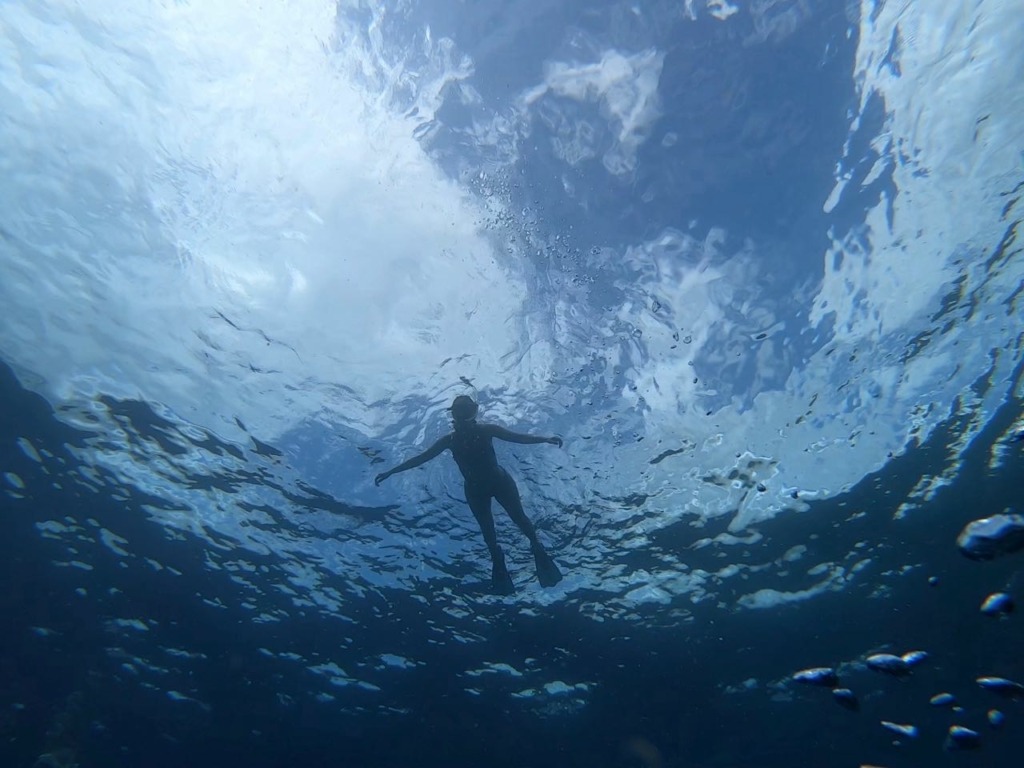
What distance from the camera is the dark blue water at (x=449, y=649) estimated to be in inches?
582

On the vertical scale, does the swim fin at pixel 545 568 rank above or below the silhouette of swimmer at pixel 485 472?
below

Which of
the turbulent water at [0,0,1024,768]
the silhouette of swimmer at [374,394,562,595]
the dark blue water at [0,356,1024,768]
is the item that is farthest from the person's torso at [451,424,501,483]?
the dark blue water at [0,356,1024,768]

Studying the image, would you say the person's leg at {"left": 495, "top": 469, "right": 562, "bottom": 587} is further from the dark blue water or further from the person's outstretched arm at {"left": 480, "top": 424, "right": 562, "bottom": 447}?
the dark blue water

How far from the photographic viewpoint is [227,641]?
59.3 ft

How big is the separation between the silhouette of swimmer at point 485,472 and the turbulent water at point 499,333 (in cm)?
93

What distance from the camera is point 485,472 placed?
10828 millimetres

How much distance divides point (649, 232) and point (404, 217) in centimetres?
412

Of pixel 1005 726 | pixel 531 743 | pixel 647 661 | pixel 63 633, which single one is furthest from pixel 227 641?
pixel 1005 726

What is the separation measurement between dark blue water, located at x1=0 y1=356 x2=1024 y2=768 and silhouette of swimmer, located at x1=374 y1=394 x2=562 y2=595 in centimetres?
419

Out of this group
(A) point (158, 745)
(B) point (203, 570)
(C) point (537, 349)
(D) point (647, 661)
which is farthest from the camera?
(A) point (158, 745)

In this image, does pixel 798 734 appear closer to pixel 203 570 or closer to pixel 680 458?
pixel 680 458

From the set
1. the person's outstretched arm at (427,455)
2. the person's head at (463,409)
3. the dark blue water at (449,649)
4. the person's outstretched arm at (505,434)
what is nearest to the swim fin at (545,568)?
the person's outstretched arm at (505,434)

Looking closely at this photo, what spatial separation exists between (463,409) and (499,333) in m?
1.57

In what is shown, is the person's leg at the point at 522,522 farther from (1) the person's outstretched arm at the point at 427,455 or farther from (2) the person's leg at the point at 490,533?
(1) the person's outstretched arm at the point at 427,455
